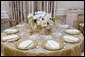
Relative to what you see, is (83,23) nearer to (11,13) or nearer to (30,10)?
(30,10)

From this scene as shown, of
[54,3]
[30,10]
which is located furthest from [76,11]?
[30,10]

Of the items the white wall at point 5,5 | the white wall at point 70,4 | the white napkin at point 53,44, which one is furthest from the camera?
the white wall at point 70,4

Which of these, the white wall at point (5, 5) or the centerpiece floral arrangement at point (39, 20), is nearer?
the centerpiece floral arrangement at point (39, 20)

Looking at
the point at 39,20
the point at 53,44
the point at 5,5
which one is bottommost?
the point at 53,44

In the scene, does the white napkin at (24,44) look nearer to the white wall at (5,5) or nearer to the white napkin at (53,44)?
the white napkin at (53,44)

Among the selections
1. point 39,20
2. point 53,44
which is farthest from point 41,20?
point 53,44

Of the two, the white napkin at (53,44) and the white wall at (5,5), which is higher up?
the white wall at (5,5)

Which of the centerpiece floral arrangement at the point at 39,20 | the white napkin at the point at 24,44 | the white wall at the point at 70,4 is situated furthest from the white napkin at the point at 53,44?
the white wall at the point at 70,4

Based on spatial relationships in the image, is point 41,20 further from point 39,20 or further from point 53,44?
point 53,44

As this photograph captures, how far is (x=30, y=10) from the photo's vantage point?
17.0ft

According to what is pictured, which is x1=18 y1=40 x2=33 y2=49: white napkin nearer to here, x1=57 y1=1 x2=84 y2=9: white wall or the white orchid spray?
the white orchid spray

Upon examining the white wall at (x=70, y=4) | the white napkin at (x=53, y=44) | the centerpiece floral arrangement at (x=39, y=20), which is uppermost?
the white wall at (x=70, y=4)

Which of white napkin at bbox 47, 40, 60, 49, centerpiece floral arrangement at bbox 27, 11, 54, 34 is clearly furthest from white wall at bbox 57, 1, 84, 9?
white napkin at bbox 47, 40, 60, 49

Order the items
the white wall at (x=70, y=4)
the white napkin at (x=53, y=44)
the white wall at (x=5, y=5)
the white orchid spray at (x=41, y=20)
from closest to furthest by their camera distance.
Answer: the white napkin at (x=53, y=44)
the white orchid spray at (x=41, y=20)
the white wall at (x=5, y=5)
the white wall at (x=70, y=4)
